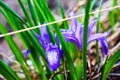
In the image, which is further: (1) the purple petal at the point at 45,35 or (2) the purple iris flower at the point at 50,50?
(1) the purple petal at the point at 45,35

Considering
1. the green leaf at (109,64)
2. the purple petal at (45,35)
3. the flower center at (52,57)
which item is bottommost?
the green leaf at (109,64)

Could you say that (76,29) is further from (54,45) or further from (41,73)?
(41,73)

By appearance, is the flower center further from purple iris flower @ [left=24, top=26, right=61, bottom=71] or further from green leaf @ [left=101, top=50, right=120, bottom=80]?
green leaf @ [left=101, top=50, right=120, bottom=80]

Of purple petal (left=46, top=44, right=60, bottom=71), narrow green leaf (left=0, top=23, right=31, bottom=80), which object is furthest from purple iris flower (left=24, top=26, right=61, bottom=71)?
narrow green leaf (left=0, top=23, right=31, bottom=80)

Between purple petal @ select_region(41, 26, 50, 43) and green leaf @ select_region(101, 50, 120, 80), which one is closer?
green leaf @ select_region(101, 50, 120, 80)

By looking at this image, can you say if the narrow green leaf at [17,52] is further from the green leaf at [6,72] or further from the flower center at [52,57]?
the flower center at [52,57]

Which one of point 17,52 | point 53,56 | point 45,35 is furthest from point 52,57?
point 17,52

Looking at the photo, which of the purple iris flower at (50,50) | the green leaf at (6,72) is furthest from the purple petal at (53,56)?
A: the green leaf at (6,72)

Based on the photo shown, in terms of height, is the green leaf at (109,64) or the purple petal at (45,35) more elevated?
the purple petal at (45,35)

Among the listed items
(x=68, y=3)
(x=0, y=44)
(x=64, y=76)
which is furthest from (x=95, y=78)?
(x=68, y=3)
